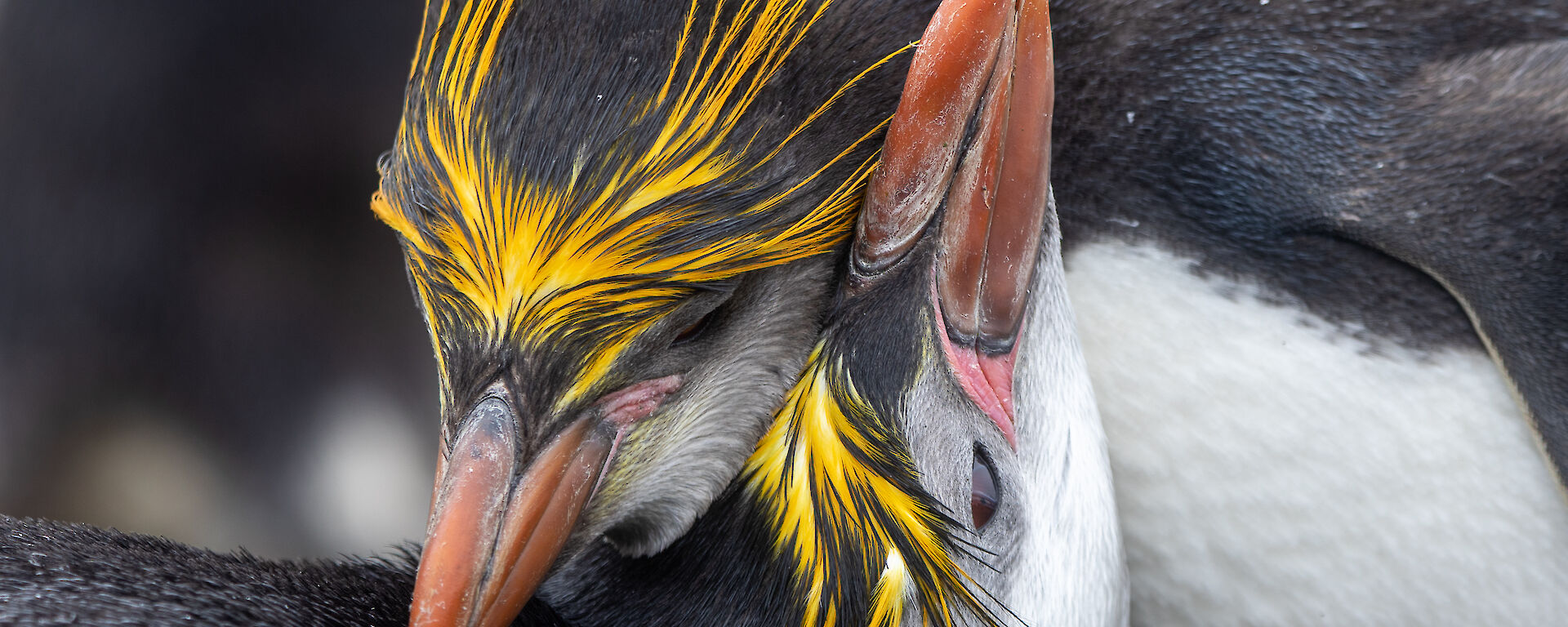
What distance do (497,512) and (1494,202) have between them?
0.60 m

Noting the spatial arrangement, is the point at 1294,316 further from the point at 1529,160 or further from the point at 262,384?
the point at 262,384

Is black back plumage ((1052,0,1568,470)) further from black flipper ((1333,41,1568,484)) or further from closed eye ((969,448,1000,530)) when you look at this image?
closed eye ((969,448,1000,530))

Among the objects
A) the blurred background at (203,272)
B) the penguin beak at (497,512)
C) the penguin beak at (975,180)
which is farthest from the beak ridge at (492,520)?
the blurred background at (203,272)

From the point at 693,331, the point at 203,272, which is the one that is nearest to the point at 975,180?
the point at 693,331

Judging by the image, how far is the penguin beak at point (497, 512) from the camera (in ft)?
1.41

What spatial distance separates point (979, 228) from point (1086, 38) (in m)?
0.31

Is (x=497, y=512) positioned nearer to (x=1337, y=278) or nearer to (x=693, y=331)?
(x=693, y=331)

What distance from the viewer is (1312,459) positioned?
30.5 inches

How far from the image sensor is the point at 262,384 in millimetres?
1315

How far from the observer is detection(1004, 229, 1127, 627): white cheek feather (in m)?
0.59

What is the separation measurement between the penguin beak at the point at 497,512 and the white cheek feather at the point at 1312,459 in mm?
455

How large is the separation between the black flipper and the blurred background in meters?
1.00

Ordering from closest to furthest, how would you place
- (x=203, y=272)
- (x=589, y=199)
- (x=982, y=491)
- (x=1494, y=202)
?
(x=589, y=199) → (x=982, y=491) → (x=1494, y=202) → (x=203, y=272)

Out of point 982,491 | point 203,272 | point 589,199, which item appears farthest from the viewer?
point 203,272
